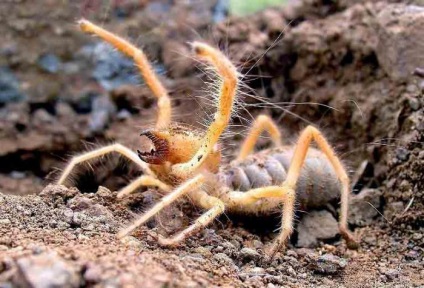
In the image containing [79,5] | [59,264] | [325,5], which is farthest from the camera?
[79,5]

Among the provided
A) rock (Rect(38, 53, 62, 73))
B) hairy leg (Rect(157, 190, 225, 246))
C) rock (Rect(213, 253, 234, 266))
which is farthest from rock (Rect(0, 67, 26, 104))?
rock (Rect(213, 253, 234, 266))

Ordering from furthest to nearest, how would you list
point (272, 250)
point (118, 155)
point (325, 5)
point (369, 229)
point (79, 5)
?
point (79, 5)
point (325, 5)
point (118, 155)
point (369, 229)
point (272, 250)

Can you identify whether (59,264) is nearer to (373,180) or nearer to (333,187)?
(333,187)

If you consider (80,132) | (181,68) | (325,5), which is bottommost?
(80,132)

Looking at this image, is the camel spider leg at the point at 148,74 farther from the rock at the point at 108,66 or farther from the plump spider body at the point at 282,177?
the rock at the point at 108,66

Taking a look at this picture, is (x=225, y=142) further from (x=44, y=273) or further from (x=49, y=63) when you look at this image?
(x=44, y=273)

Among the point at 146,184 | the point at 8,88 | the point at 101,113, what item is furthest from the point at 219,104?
the point at 8,88

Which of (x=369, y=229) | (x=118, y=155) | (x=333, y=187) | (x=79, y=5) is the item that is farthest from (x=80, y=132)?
(x=369, y=229)
